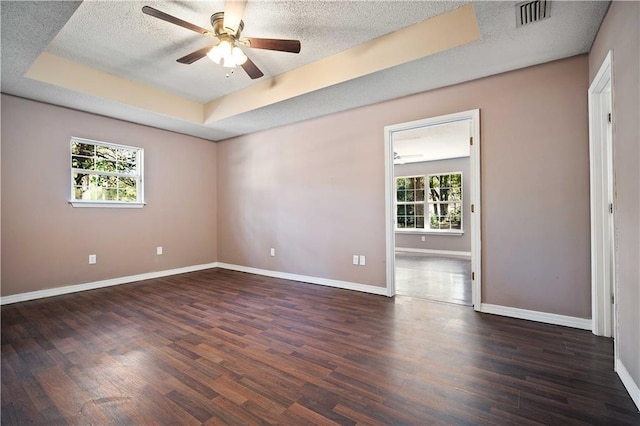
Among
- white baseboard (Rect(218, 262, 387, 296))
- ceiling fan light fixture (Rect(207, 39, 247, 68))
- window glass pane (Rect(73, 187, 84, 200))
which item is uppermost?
ceiling fan light fixture (Rect(207, 39, 247, 68))

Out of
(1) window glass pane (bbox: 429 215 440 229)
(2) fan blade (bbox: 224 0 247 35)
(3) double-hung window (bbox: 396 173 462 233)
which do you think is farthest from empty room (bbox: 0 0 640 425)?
(1) window glass pane (bbox: 429 215 440 229)

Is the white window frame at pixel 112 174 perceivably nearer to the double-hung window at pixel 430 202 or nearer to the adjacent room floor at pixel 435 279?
the adjacent room floor at pixel 435 279

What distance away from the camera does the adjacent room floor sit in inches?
145

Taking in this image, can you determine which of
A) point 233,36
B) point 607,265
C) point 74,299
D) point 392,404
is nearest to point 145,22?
point 233,36

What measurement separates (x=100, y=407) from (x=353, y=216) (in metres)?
3.17

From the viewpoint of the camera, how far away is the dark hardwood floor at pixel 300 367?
154cm

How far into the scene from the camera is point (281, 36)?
284 cm

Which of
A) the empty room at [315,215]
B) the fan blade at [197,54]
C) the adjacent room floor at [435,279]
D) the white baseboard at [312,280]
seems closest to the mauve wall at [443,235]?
the adjacent room floor at [435,279]

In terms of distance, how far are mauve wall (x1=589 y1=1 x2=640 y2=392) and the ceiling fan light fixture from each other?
105 inches

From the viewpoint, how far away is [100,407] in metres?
1.59

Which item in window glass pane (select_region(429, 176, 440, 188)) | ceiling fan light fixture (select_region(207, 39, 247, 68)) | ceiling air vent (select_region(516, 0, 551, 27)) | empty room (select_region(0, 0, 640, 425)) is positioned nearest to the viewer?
empty room (select_region(0, 0, 640, 425))

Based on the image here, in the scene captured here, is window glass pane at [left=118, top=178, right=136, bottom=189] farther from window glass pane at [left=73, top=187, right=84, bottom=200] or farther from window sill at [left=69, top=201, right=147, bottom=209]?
window glass pane at [left=73, top=187, right=84, bottom=200]

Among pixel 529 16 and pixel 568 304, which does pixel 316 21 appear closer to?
pixel 529 16

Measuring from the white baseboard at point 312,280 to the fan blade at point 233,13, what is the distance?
3.24m
